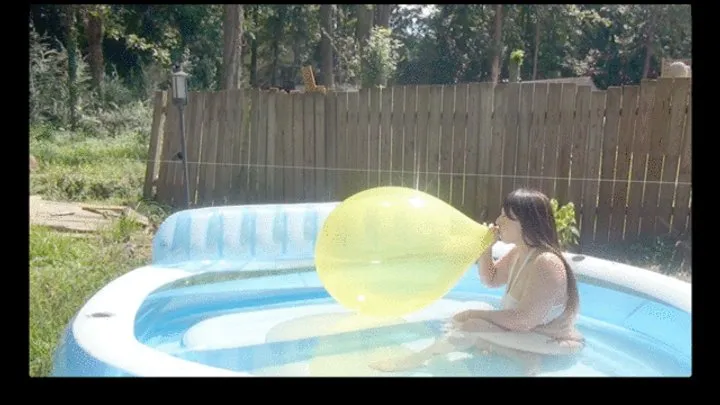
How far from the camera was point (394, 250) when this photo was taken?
2824mm

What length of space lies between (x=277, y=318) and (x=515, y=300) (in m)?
1.25

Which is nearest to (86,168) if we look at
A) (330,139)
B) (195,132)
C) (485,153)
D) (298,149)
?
(195,132)

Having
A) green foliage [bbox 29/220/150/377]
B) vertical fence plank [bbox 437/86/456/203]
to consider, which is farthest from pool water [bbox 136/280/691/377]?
vertical fence plank [bbox 437/86/456/203]

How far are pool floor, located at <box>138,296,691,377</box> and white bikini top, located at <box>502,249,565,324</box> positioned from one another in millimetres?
165

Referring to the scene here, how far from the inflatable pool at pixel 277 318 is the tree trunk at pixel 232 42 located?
5267 mm

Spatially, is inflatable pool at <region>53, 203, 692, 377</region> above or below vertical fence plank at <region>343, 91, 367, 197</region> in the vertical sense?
below

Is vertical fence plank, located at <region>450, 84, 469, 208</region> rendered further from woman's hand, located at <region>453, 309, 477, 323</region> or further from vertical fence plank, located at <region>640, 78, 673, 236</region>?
woman's hand, located at <region>453, 309, 477, 323</region>

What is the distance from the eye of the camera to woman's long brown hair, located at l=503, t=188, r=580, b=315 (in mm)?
2666

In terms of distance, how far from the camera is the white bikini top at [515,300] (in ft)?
8.77

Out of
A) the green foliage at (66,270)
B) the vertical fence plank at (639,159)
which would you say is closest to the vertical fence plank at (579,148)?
the vertical fence plank at (639,159)

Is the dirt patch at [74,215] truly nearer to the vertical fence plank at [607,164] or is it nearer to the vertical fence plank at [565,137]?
the vertical fence plank at [565,137]

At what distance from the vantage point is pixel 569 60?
1886 centimetres

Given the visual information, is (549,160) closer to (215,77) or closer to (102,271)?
(102,271)
